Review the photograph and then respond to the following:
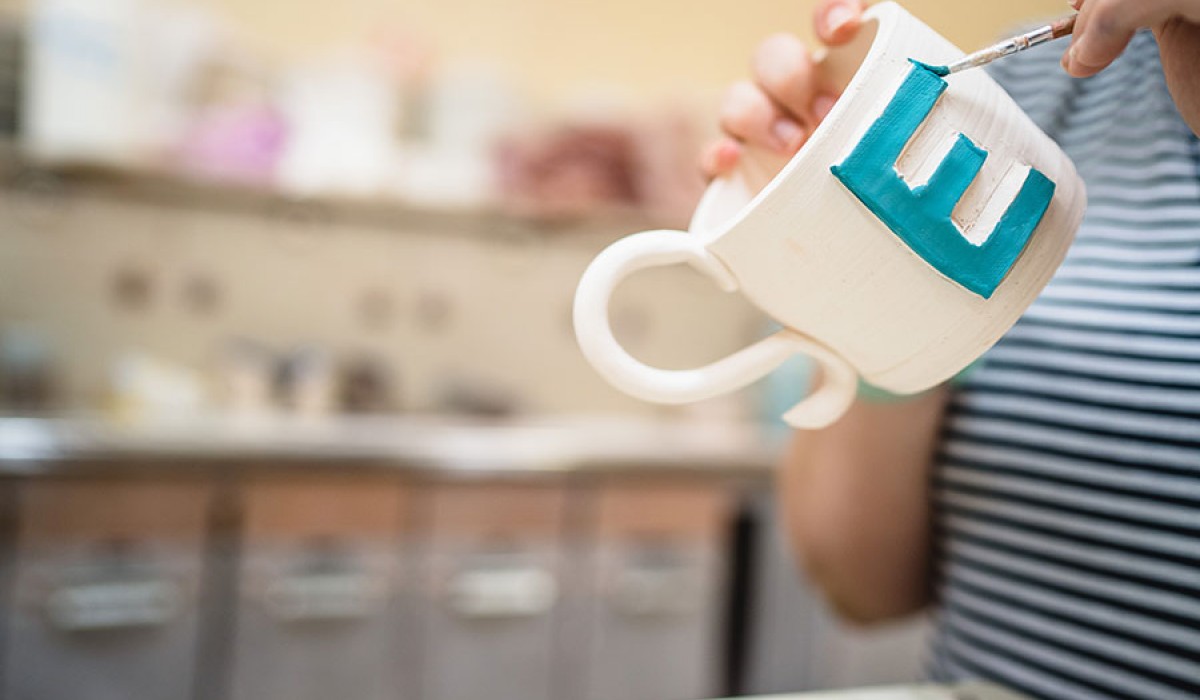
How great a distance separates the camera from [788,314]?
13.9 inches

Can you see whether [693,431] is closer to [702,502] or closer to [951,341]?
[702,502]

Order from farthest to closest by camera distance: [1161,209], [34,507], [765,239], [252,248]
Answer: [252,248]
[34,507]
[1161,209]
[765,239]

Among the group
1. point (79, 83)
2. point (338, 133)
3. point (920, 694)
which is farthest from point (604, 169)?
point (920, 694)

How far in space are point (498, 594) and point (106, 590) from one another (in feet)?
2.34

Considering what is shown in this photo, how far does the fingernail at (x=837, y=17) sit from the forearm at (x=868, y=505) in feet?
1.03

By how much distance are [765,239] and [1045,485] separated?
0.32 metres

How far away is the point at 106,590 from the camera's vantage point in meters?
1.54

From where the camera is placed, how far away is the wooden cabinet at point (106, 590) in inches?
58.9

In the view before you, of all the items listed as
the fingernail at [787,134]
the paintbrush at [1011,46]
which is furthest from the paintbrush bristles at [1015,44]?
the fingernail at [787,134]

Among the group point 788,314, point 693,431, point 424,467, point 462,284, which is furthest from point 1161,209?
point 462,284

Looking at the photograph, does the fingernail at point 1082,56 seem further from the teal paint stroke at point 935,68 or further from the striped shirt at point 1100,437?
the striped shirt at point 1100,437

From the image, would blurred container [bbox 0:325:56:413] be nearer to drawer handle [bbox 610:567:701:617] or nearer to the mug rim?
drawer handle [bbox 610:567:701:617]

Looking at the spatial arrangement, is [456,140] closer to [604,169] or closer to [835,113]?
[604,169]

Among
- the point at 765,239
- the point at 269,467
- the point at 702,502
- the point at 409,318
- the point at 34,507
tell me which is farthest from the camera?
the point at 409,318
